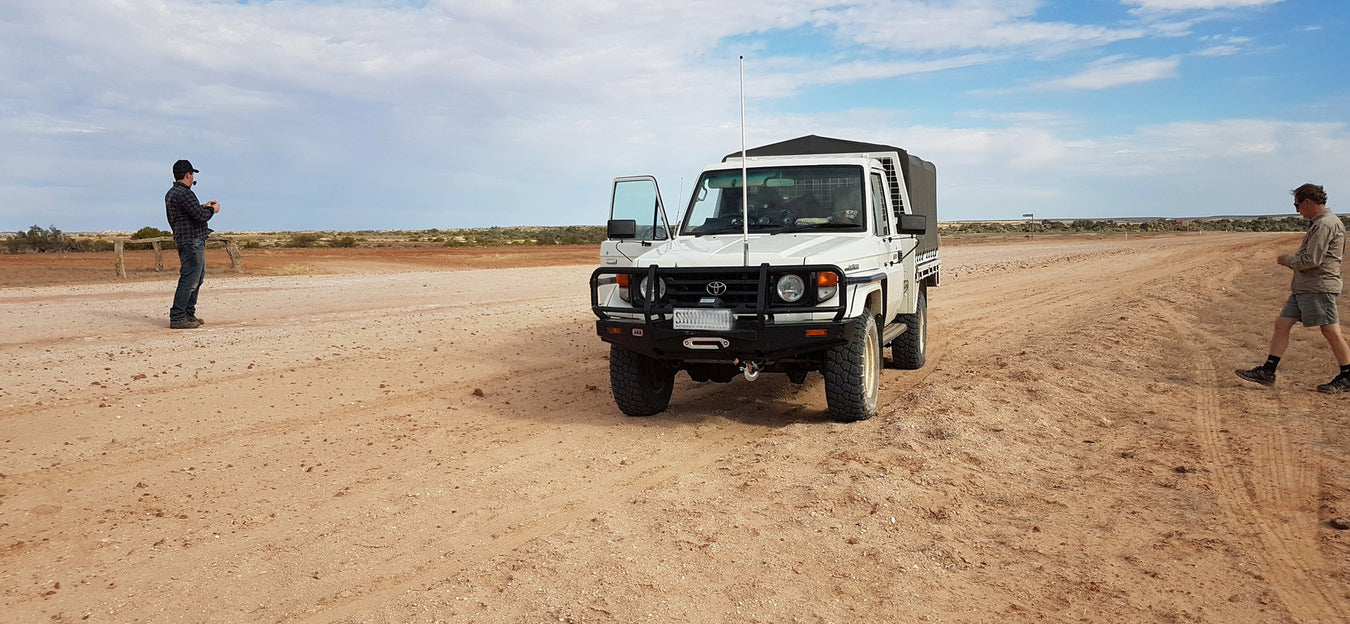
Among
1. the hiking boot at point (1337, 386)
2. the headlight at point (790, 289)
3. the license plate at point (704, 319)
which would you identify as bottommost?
the hiking boot at point (1337, 386)

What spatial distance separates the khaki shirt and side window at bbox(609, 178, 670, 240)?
5561 millimetres

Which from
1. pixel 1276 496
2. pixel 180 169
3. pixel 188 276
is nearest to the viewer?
pixel 1276 496

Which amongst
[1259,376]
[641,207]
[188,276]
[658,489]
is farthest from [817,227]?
[188,276]

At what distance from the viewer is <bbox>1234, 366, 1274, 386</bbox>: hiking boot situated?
27.9ft

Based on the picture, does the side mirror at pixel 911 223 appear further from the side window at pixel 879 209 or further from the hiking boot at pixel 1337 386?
the hiking boot at pixel 1337 386

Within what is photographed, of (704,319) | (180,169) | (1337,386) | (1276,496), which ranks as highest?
(180,169)

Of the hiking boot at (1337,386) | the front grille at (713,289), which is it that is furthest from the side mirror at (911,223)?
the hiking boot at (1337,386)

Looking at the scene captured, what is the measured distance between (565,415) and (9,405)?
189 inches

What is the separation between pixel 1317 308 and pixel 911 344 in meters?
3.67

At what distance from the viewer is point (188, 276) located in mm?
12977

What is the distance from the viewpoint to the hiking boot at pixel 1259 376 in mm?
8508

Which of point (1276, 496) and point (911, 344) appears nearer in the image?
point (1276, 496)

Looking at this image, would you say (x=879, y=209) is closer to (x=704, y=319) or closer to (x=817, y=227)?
(x=817, y=227)

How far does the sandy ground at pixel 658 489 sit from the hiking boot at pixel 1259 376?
0.29 ft
